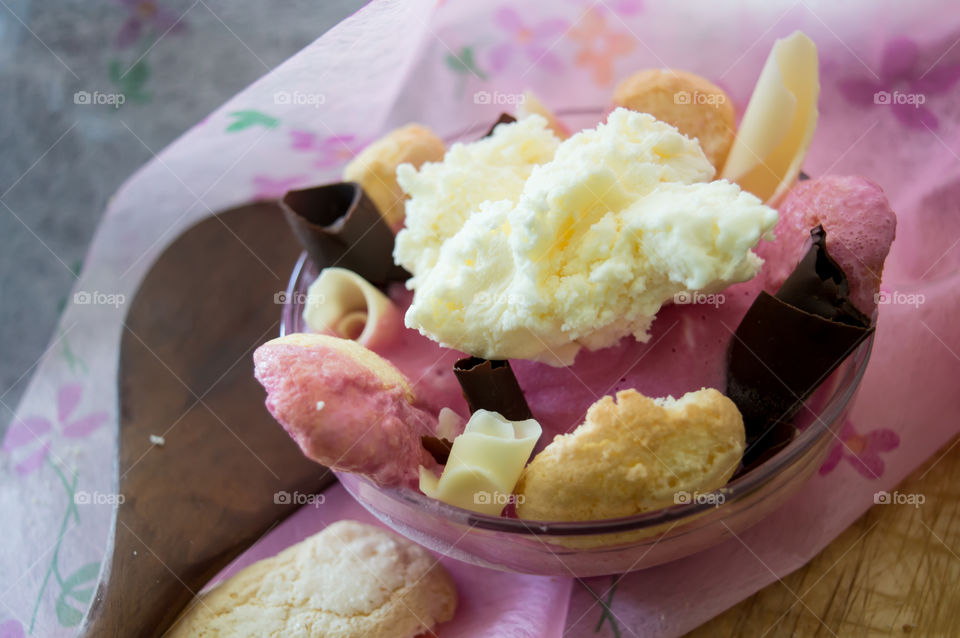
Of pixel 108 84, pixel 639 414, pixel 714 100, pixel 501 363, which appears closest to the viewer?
pixel 639 414

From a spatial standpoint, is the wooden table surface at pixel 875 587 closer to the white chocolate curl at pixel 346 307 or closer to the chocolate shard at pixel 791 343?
the chocolate shard at pixel 791 343

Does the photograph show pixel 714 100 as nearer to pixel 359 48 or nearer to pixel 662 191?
pixel 662 191

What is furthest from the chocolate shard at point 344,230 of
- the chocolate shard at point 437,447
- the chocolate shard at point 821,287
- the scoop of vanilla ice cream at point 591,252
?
the chocolate shard at point 821,287

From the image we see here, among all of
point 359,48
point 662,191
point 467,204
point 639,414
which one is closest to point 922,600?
point 639,414

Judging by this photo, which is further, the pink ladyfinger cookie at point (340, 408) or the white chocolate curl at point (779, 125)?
the white chocolate curl at point (779, 125)

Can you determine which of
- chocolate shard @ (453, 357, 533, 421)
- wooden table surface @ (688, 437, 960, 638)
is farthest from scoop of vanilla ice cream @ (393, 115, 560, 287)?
wooden table surface @ (688, 437, 960, 638)

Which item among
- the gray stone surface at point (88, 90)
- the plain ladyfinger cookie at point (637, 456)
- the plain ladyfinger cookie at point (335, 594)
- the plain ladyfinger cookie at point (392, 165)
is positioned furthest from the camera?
the gray stone surface at point (88, 90)

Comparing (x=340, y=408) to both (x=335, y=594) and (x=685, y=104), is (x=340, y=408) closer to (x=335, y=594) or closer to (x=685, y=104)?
(x=335, y=594)
